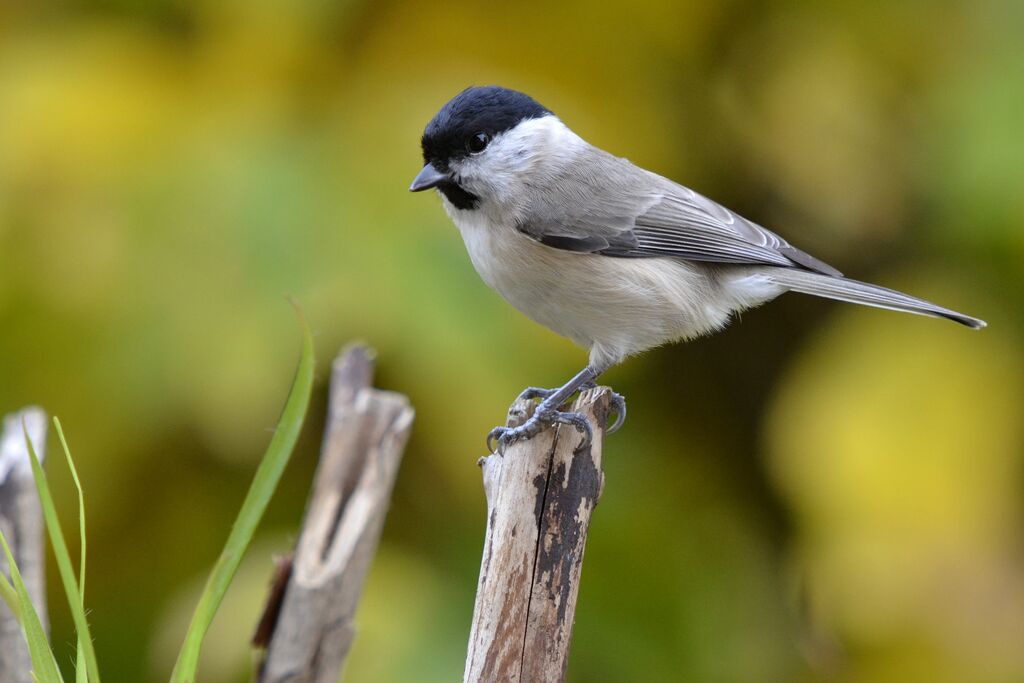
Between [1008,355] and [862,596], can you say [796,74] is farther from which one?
[862,596]

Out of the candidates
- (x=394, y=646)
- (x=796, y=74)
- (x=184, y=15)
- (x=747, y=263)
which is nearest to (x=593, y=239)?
(x=747, y=263)

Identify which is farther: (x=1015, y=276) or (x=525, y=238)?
(x=1015, y=276)

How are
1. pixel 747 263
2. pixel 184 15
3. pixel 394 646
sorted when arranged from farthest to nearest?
pixel 184 15
pixel 747 263
pixel 394 646

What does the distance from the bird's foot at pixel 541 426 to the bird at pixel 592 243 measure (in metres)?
0.11

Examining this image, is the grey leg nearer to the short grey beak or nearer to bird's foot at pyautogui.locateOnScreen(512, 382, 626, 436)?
bird's foot at pyautogui.locateOnScreen(512, 382, 626, 436)

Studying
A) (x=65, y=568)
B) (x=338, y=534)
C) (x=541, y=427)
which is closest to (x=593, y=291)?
(x=541, y=427)

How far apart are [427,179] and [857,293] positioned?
877 millimetres

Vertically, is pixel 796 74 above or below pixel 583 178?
above

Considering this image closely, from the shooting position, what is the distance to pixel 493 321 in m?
2.16

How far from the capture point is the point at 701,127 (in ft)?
8.11

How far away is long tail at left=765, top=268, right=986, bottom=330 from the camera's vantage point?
191 cm

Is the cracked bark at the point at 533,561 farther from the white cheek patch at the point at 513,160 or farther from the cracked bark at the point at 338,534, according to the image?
the white cheek patch at the point at 513,160

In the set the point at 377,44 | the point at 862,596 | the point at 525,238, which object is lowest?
the point at 862,596

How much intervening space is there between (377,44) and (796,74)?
39.8 inches
